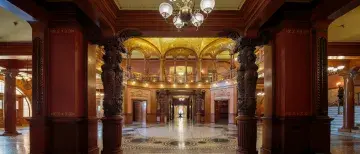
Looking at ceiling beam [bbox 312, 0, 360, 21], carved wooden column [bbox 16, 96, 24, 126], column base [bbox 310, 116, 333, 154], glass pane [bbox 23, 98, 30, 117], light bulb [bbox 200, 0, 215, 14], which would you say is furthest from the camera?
glass pane [bbox 23, 98, 30, 117]

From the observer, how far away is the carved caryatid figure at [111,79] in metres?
6.36

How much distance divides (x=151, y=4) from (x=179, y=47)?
555 inches

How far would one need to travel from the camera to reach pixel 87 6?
482 cm

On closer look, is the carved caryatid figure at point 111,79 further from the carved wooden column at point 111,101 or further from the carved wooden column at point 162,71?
the carved wooden column at point 162,71

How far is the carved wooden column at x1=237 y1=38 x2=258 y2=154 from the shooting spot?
244 inches

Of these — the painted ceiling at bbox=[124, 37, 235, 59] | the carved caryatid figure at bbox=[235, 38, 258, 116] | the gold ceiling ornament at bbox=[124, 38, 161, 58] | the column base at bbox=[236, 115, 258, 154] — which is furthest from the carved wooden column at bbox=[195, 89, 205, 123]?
the column base at bbox=[236, 115, 258, 154]

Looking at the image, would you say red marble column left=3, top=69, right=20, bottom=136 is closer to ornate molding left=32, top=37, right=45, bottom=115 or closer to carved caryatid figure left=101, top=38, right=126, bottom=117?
carved caryatid figure left=101, top=38, right=126, bottom=117

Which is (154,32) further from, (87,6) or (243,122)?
(243,122)

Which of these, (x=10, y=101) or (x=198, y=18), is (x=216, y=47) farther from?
(x=198, y=18)

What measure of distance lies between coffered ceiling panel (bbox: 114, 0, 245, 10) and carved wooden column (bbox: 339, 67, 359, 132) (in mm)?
9391

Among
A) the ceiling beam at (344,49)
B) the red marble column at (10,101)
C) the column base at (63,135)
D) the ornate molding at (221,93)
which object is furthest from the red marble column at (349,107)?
the red marble column at (10,101)

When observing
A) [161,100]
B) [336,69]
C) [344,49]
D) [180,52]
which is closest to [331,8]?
[344,49]

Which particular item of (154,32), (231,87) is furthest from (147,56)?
(154,32)

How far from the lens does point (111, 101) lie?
21.0 ft
